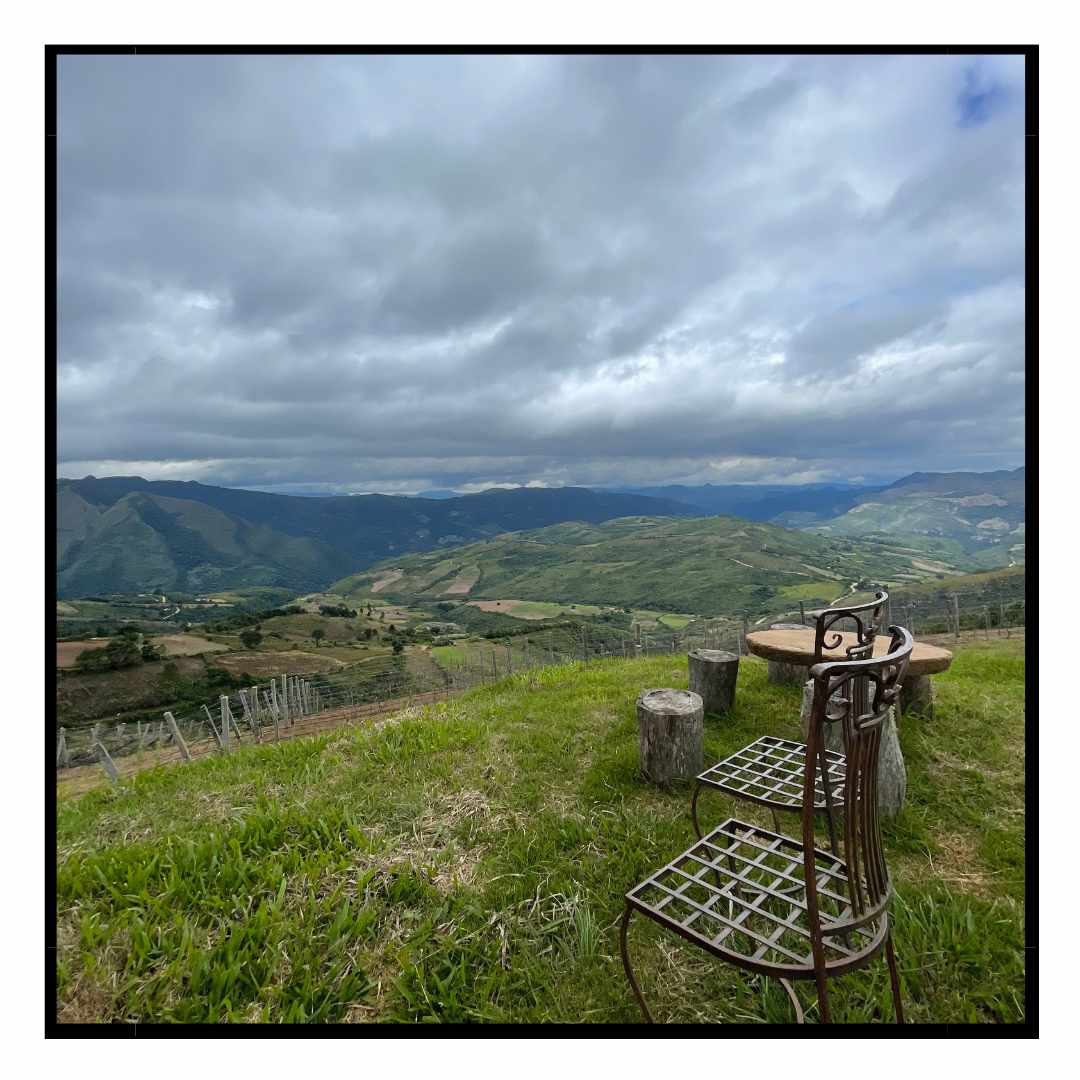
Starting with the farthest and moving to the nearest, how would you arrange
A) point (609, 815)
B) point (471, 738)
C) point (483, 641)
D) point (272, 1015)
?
point (483, 641), point (471, 738), point (609, 815), point (272, 1015)

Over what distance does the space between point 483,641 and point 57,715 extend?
5096 cm

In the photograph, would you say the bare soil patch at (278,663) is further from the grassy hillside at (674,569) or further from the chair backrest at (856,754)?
the grassy hillside at (674,569)

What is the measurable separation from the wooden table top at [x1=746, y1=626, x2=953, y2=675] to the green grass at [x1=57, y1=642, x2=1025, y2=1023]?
0.88m

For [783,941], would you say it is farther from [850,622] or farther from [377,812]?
[850,622]

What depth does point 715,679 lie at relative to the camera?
539 cm

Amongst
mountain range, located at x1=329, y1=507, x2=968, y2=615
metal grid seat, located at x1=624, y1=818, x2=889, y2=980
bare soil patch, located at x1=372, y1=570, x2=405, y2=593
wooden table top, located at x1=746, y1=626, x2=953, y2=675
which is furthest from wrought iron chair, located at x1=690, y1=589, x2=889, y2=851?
bare soil patch, located at x1=372, y1=570, x2=405, y2=593

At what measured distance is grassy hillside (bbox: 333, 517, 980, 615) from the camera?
83.6 metres

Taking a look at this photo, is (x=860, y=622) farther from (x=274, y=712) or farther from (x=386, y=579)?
(x=386, y=579)

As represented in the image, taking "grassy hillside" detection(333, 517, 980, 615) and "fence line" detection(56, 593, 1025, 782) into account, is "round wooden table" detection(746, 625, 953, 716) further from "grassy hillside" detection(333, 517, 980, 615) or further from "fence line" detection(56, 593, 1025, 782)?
"grassy hillside" detection(333, 517, 980, 615)

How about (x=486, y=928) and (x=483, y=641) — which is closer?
(x=486, y=928)

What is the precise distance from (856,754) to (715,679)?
392 cm

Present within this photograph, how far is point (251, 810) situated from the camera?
11.9 ft

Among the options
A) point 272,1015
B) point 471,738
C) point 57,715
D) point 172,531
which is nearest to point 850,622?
point 471,738

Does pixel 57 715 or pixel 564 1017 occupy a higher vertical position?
pixel 57 715
